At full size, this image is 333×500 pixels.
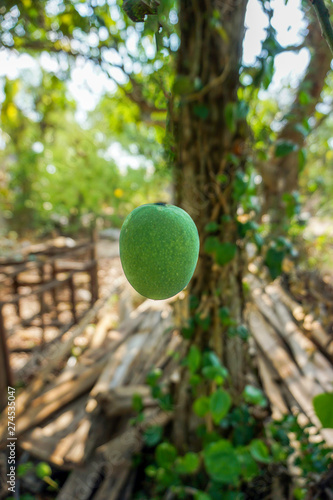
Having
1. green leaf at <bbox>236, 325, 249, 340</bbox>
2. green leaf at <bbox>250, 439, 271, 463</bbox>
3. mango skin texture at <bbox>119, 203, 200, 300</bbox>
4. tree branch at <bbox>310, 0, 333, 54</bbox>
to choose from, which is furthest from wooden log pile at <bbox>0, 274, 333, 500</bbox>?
tree branch at <bbox>310, 0, 333, 54</bbox>

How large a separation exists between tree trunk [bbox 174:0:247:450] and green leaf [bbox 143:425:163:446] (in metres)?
0.77

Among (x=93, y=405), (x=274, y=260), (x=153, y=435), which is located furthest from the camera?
(x=93, y=405)

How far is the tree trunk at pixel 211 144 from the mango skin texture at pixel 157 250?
39.8 inches

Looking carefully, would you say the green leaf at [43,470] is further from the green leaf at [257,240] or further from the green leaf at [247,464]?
the green leaf at [257,240]

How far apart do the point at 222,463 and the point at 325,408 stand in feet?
2.69

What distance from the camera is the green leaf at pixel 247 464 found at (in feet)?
4.78

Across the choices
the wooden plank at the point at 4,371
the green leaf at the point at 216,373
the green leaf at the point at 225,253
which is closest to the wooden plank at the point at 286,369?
the green leaf at the point at 216,373

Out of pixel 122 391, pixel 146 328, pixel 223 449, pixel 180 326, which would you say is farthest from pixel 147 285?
pixel 146 328

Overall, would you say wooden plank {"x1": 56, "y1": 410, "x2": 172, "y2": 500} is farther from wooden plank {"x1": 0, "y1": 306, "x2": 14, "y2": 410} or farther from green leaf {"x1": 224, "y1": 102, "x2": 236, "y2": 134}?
green leaf {"x1": 224, "y1": 102, "x2": 236, "y2": 134}

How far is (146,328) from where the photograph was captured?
393 cm

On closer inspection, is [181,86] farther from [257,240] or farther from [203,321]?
[203,321]

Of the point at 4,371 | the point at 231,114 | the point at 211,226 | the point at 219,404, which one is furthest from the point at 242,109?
the point at 4,371

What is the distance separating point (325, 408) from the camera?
809mm

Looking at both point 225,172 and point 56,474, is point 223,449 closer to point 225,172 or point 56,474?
point 225,172
